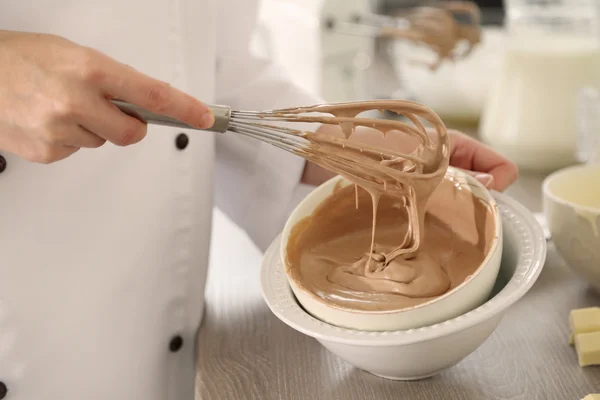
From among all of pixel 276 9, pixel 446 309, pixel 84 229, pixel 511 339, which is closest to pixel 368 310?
pixel 446 309

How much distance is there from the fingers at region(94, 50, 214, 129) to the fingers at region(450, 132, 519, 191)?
305mm

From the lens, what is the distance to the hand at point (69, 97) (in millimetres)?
415

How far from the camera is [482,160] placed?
62 cm

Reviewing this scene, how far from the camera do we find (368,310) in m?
0.46

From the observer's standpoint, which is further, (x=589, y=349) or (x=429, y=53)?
(x=429, y=53)

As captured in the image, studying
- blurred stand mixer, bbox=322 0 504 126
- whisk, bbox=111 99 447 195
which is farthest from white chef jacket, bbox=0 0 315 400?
blurred stand mixer, bbox=322 0 504 126

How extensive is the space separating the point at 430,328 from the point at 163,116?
0.77 ft

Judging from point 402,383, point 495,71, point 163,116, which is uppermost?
point 163,116

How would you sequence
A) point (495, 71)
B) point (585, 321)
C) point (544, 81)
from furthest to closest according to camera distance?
1. point (495, 71)
2. point (544, 81)
3. point (585, 321)

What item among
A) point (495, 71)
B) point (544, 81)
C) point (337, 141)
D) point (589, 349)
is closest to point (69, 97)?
point (337, 141)

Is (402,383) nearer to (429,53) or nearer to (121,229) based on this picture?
(121,229)

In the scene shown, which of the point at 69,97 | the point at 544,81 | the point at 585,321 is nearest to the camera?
the point at 69,97

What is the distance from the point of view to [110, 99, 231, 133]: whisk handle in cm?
43

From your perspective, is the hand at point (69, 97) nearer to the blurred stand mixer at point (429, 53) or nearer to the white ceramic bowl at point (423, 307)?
the white ceramic bowl at point (423, 307)
